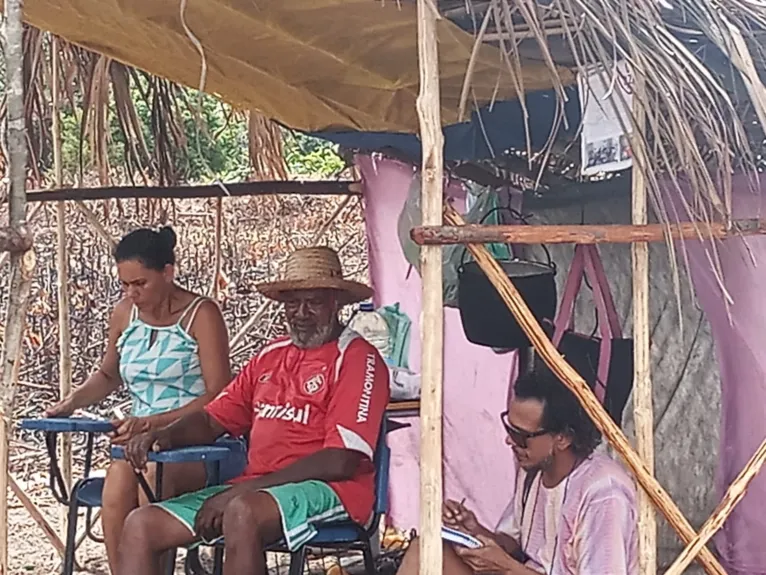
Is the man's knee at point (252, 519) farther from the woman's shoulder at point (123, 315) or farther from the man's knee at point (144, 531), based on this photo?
the woman's shoulder at point (123, 315)

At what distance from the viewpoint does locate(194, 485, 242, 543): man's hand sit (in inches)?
132

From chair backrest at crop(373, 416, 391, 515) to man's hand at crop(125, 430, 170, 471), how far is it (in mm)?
632

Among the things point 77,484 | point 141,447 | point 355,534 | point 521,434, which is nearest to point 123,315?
point 77,484

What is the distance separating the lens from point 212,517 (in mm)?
3373

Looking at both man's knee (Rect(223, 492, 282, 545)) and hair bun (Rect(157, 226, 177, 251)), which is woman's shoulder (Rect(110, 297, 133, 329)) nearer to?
hair bun (Rect(157, 226, 177, 251))

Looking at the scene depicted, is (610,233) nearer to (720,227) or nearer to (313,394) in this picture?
(720,227)

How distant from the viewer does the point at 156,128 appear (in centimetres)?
532

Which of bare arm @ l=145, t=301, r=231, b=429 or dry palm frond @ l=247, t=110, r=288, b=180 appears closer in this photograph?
bare arm @ l=145, t=301, r=231, b=429

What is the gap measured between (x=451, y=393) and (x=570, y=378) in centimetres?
235

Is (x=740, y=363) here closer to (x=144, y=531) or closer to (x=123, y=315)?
(x=144, y=531)

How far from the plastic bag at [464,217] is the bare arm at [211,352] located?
0.73m

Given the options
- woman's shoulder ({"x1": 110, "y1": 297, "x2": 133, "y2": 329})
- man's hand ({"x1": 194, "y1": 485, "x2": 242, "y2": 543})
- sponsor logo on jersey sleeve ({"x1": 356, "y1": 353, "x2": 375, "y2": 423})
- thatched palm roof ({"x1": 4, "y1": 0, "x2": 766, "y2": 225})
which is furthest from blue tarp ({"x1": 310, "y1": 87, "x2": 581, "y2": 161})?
man's hand ({"x1": 194, "y1": 485, "x2": 242, "y2": 543})

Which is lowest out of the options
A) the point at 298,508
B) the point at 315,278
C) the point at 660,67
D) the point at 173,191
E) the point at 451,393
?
the point at 298,508

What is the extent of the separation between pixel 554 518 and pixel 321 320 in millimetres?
1033
